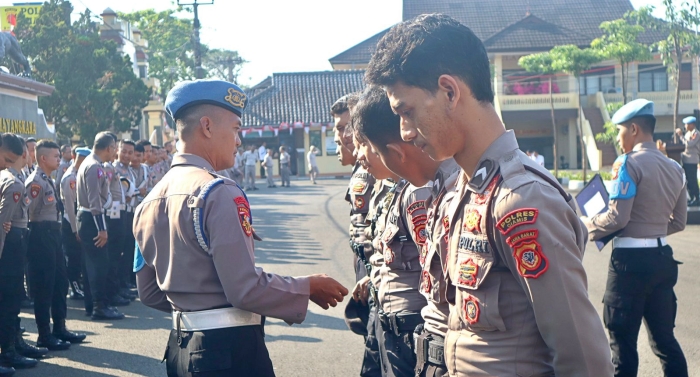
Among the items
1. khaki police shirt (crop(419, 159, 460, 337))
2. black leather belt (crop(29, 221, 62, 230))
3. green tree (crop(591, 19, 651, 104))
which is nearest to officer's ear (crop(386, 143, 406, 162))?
khaki police shirt (crop(419, 159, 460, 337))

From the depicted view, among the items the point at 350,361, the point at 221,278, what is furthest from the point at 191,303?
the point at 350,361

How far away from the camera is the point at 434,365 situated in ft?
8.82

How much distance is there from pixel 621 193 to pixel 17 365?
510 cm

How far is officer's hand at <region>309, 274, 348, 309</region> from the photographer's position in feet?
10.7

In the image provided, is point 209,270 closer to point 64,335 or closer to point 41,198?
point 64,335

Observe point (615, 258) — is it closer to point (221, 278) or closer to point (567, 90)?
point (221, 278)

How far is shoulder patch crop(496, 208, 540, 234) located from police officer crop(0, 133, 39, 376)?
5557 mm

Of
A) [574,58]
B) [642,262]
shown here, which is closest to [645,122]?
[642,262]

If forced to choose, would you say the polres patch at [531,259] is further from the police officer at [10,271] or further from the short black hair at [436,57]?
the police officer at [10,271]

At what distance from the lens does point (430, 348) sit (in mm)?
2730

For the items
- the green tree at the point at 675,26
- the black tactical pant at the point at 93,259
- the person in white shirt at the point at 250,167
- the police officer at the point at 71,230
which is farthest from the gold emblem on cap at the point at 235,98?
the person in white shirt at the point at 250,167

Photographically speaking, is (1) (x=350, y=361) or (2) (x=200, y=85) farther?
(1) (x=350, y=361)

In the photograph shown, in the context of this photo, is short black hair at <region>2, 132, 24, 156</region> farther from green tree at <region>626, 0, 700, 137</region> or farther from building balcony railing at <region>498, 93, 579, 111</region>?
building balcony railing at <region>498, 93, 579, 111</region>

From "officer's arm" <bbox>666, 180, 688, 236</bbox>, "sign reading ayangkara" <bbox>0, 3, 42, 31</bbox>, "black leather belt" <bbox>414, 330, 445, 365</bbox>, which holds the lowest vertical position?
"black leather belt" <bbox>414, 330, 445, 365</bbox>
